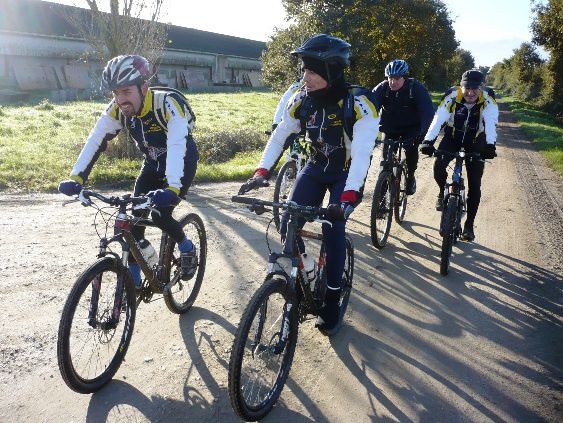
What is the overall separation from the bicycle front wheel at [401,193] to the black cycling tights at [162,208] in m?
3.66

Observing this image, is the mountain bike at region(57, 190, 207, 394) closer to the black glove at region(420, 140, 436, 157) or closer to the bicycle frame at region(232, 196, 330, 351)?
the bicycle frame at region(232, 196, 330, 351)

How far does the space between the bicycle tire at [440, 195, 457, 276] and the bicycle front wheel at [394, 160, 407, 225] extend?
1.20m

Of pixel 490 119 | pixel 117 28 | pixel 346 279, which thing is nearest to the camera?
pixel 346 279

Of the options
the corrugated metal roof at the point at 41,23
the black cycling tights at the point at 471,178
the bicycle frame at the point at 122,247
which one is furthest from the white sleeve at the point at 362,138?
the corrugated metal roof at the point at 41,23

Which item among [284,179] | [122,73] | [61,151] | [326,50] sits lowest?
[61,151]

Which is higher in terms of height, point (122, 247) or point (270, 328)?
point (122, 247)

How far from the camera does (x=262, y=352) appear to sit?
3201 millimetres

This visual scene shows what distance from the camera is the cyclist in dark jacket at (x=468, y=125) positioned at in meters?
5.87

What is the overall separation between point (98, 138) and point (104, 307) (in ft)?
4.85

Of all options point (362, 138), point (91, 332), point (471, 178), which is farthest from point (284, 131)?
point (471, 178)

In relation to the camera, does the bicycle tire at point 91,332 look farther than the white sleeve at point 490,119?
No

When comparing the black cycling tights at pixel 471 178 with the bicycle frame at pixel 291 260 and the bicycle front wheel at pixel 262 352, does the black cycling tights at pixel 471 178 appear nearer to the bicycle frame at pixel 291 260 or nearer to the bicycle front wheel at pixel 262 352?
the bicycle frame at pixel 291 260

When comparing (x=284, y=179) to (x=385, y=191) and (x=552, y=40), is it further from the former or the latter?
(x=552, y=40)

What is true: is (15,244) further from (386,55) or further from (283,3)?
(386,55)
